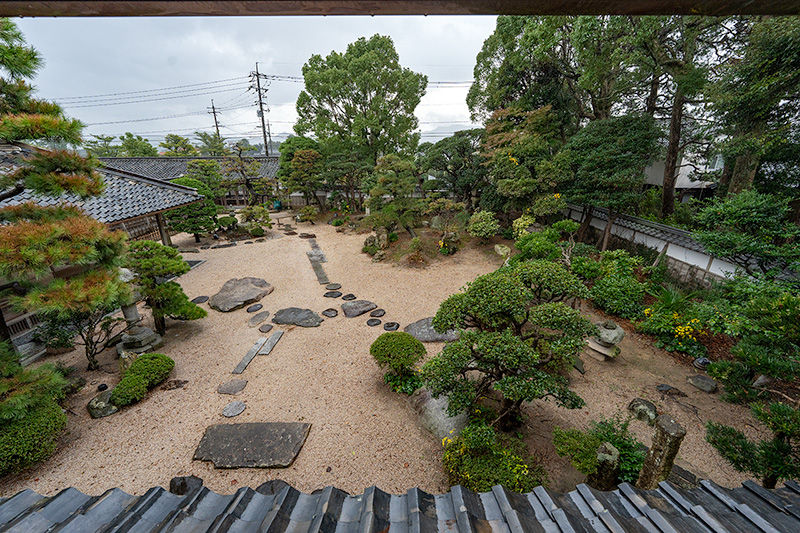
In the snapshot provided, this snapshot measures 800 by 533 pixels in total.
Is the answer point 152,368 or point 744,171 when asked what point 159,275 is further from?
point 744,171

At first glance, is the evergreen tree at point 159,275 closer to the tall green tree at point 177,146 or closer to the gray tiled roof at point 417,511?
the gray tiled roof at point 417,511

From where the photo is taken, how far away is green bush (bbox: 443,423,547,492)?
140 inches

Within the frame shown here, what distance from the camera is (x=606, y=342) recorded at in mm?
6324

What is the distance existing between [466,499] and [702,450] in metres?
5.11

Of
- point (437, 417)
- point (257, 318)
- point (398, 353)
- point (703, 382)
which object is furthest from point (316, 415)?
point (703, 382)

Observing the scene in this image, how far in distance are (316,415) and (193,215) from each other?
14.3 meters

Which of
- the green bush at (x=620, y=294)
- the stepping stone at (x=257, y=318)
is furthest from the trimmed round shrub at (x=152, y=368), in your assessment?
the green bush at (x=620, y=294)

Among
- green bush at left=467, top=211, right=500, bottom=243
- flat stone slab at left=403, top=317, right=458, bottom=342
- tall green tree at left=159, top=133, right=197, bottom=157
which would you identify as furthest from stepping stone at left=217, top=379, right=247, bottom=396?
tall green tree at left=159, top=133, right=197, bottom=157

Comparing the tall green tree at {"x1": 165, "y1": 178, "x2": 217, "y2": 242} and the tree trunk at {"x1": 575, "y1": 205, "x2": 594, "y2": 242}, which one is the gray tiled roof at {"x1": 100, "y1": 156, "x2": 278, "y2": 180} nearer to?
the tall green tree at {"x1": 165, "y1": 178, "x2": 217, "y2": 242}

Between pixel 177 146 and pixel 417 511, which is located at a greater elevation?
pixel 177 146

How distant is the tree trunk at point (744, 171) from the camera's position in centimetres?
900

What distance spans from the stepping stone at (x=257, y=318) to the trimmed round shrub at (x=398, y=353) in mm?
4442

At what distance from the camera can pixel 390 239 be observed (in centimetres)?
1475

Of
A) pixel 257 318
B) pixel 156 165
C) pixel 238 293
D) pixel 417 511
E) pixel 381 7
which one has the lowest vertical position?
pixel 257 318
